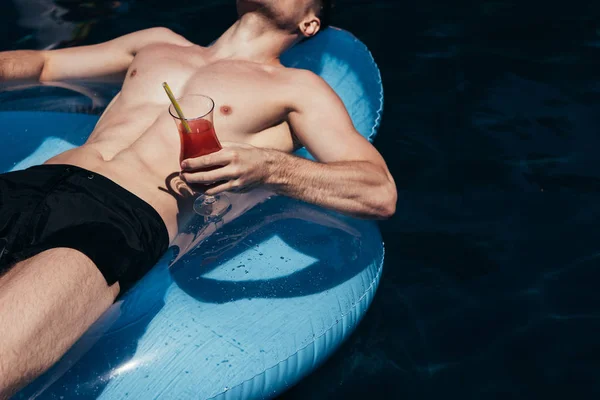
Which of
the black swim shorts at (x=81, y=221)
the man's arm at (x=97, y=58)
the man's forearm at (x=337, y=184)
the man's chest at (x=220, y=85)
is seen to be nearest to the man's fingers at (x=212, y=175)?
the man's forearm at (x=337, y=184)

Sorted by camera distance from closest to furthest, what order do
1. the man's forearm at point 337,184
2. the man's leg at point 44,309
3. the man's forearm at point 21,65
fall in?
the man's leg at point 44,309, the man's forearm at point 337,184, the man's forearm at point 21,65

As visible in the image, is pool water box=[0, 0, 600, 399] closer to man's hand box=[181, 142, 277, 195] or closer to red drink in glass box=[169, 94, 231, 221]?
man's hand box=[181, 142, 277, 195]

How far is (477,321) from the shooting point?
10.5ft

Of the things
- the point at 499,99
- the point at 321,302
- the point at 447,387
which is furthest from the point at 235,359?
the point at 499,99

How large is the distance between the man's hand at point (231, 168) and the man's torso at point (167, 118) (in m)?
0.50

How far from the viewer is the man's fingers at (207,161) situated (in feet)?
7.30

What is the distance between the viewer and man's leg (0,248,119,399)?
2.06m

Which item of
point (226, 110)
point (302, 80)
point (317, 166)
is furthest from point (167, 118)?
point (317, 166)

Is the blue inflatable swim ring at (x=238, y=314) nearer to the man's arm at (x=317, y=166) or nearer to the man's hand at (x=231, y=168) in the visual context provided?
the man's arm at (x=317, y=166)

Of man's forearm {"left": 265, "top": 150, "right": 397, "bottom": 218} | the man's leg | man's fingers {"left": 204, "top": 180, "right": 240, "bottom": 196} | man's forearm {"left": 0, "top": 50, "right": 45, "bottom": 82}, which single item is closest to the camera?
the man's leg

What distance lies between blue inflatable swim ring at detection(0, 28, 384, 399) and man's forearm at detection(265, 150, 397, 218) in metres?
→ 0.18

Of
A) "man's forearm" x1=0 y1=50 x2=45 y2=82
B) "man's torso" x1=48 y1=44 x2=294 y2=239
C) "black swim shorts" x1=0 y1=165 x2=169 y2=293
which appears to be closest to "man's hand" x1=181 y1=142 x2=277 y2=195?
"black swim shorts" x1=0 y1=165 x2=169 y2=293

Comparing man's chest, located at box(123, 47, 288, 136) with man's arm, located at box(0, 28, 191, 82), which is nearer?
→ man's chest, located at box(123, 47, 288, 136)

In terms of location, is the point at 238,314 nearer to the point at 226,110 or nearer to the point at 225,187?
the point at 225,187
